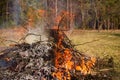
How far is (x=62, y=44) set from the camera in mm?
9602

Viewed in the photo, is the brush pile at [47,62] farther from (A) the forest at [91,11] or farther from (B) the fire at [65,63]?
(A) the forest at [91,11]

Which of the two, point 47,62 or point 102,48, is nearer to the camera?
point 47,62

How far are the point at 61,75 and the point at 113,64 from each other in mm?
3503

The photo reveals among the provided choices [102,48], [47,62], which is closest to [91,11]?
[102,48]

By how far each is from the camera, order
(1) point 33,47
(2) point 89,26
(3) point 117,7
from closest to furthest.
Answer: (1) point 33,47
(3) point 117,7
(2) point 89,26

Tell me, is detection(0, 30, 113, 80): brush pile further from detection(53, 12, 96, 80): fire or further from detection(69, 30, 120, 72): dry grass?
detection(69, 30, 120, 72): dry grass

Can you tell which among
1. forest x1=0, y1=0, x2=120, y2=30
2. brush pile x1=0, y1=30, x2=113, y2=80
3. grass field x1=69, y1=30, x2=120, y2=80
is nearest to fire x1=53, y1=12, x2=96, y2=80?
brush pile x1=0, y1=30, x2=113, y2=80

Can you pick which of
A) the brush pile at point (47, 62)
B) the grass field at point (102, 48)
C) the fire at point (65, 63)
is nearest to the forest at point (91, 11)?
the grass field at point (102, 48)

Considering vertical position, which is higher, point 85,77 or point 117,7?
point 117,7

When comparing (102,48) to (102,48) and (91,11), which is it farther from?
(91,11)

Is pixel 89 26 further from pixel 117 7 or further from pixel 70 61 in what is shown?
pixel 70 61

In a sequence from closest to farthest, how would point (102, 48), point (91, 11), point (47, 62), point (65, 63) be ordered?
point (47, 62) → point (65, 63) → point (102, 48) → point (91, 11)

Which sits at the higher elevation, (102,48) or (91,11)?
(91,11)

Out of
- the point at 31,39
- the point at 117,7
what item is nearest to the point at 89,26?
the point at 117,7
